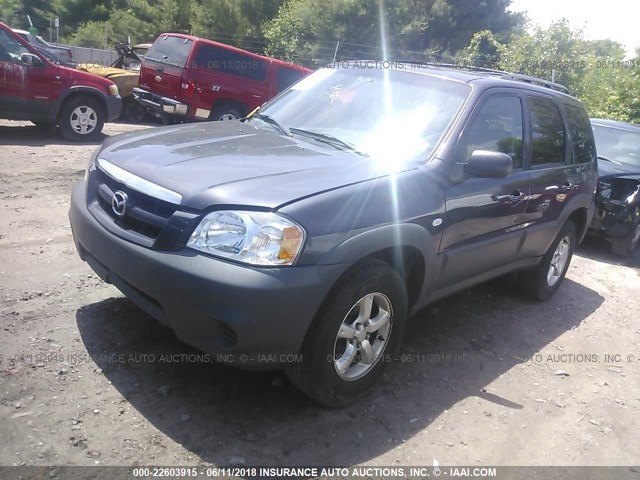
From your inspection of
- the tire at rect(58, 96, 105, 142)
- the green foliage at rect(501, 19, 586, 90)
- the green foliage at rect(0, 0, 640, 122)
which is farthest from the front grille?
the green foliage at rect(501, 19, 586, 90)

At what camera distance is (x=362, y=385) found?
3.25m

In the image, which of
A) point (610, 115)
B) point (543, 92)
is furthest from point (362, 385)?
point (610, 115)

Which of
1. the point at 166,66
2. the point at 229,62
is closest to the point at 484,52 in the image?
the point at 229,62

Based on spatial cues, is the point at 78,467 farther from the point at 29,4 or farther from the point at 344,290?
the point at 29,4

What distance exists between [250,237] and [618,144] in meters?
7.29

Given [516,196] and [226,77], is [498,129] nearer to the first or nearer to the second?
[516,196]

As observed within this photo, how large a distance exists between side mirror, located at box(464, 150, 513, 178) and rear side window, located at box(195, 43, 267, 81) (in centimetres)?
898

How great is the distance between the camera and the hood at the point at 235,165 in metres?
2.80

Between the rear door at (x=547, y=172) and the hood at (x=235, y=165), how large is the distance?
173 centimetres

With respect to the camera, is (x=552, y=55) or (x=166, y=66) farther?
(x=552, y=55)

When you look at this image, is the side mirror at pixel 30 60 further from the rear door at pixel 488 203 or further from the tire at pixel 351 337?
the tire at pixel 351 337

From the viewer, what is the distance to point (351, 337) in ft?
10.2

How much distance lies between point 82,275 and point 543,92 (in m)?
3.81

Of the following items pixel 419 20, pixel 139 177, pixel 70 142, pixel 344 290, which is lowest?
pixel 70 142
